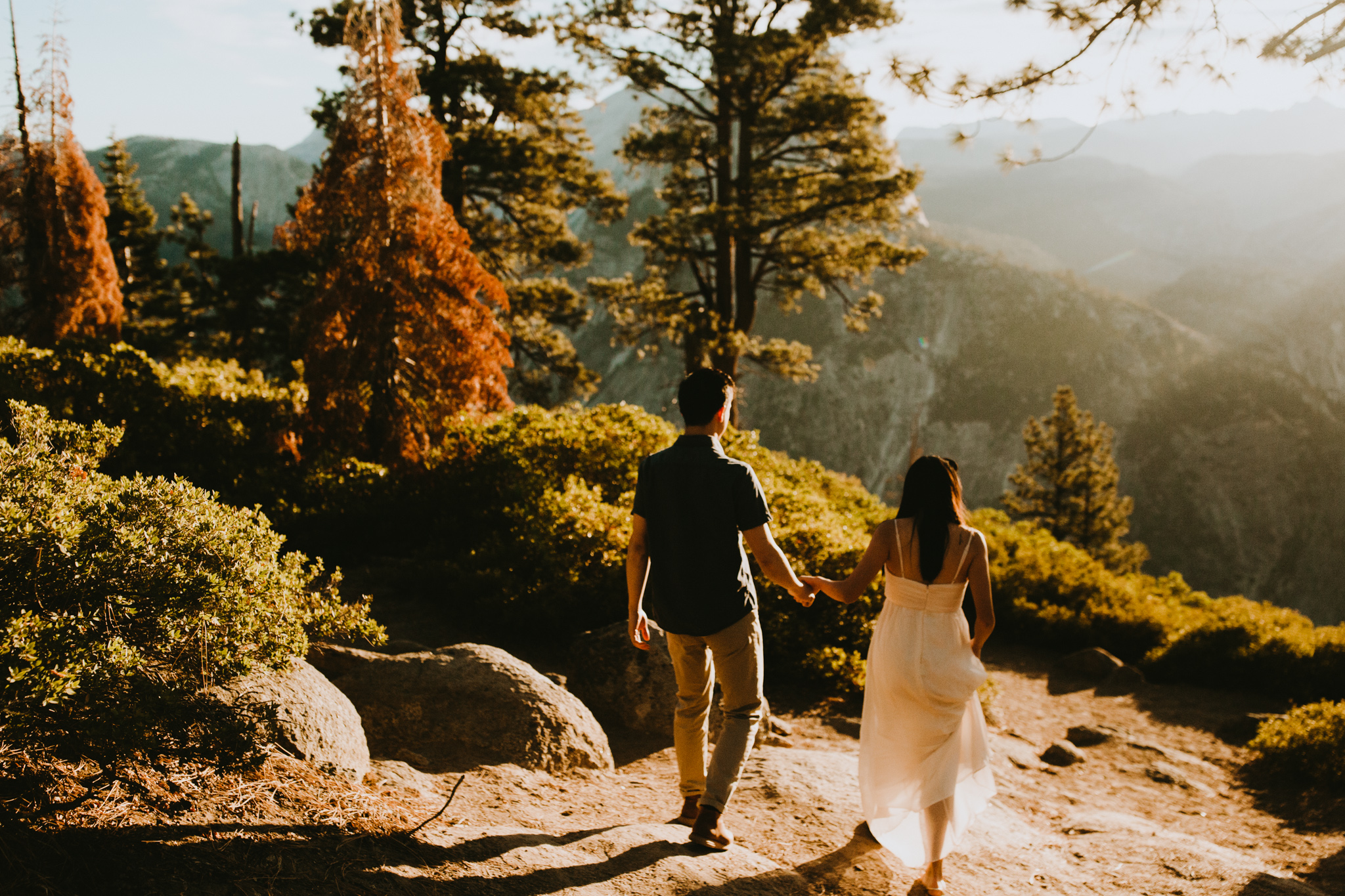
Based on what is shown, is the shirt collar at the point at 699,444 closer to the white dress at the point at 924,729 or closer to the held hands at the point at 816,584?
the held hands at the point at 816,584

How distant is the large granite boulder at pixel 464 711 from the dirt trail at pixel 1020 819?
177 mm

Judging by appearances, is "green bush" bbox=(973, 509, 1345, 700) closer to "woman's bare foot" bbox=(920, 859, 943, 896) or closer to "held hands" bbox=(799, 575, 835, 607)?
"woman's bare foot" bbox=(920, 859, 943, 896)

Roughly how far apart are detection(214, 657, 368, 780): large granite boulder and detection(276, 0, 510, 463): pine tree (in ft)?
17.7

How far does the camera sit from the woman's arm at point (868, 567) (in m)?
3.61

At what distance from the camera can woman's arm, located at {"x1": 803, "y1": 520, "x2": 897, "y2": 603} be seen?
3609mm

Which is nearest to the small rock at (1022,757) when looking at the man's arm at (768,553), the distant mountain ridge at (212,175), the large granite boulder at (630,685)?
the large granite boulder at (630,685)

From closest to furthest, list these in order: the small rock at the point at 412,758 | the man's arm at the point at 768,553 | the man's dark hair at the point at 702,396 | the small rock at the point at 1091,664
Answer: the man's arm at the point at 768,553 < the man's dark hair at the point at 702,396 < the small rock at the point at 412,758 < the small rock at the point at 1091,664

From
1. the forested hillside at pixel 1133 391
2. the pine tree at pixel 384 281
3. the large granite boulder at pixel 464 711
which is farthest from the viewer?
the forested hillside at pixel 1133 391

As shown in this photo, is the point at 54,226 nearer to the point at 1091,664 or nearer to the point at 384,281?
the point at 384,281

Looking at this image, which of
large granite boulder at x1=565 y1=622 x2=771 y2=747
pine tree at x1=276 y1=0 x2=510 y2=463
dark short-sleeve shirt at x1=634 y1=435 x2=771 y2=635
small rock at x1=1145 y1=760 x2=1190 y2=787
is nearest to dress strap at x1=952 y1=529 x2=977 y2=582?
dark short-sleeve shirt at x1=634 y1=435 x2=771 y2=635

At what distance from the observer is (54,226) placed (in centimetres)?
1466

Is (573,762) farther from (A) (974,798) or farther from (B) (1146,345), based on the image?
(B) (1146,345)

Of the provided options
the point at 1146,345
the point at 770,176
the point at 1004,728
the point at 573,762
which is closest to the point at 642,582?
the point at 573,762

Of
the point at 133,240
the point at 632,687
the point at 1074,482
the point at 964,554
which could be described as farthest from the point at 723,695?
the point at 133,240
